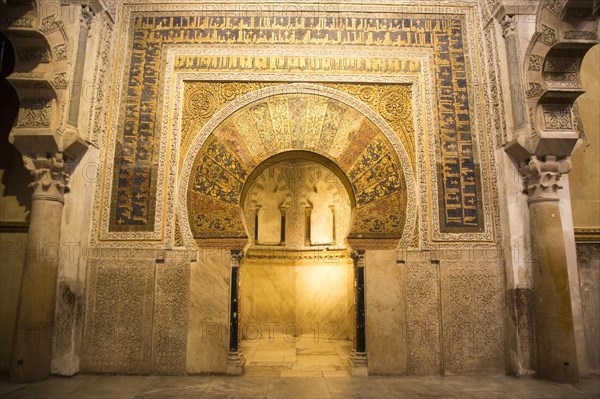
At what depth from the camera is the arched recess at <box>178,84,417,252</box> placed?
16.0ft

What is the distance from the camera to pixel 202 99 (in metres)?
5.19

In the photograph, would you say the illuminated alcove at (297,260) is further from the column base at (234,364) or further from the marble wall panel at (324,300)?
the column base at (234,364)

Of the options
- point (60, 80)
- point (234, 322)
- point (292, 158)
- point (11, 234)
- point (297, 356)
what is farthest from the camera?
point (297, 356)

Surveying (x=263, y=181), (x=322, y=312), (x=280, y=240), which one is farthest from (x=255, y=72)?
(x=322, y=312)

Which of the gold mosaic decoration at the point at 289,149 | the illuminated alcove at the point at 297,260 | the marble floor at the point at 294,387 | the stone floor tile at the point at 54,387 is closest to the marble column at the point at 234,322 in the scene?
the marble floor at the point at 294,387

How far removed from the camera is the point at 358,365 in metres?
4.65

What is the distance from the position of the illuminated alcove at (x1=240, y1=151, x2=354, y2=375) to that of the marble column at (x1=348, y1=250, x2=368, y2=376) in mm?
2272

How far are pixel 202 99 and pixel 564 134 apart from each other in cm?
412

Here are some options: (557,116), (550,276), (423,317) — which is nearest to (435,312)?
(423,317)

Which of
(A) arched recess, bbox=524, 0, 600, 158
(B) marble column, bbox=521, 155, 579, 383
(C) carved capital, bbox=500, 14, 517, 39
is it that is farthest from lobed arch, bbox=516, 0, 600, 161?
(C) carved capital, bbox=500, 14, 517, 39

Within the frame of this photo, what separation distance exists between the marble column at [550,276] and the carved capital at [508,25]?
1581 mm

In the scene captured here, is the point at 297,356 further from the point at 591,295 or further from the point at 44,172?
the point at 44,172

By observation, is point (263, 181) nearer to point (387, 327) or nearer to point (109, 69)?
point (109, 69)

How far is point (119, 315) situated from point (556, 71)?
18.0 feet
